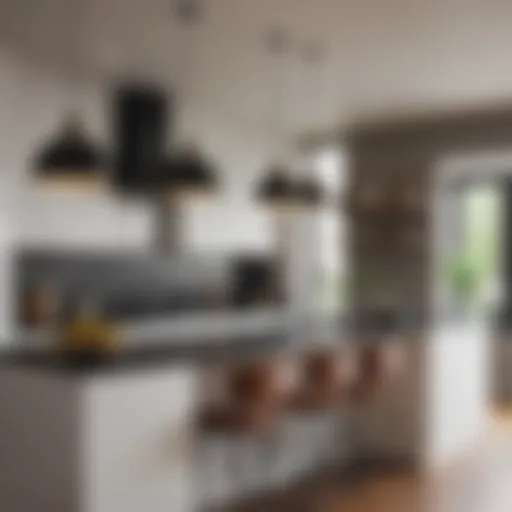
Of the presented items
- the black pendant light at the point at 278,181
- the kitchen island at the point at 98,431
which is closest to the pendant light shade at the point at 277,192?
the black pendant light at the point at 278,181

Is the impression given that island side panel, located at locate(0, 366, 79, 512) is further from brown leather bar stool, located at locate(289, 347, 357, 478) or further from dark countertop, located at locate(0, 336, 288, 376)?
brown leather bar stool, located at locate(289, 347, 357, 478)

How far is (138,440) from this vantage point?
157 inches

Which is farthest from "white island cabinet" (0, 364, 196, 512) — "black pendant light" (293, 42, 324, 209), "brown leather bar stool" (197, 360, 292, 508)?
"black pendant light" (293, 42, 324, 209)

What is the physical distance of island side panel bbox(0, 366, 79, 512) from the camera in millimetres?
3797

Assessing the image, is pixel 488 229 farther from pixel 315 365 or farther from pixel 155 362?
pixel 155 362

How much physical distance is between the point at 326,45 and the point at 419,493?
10.0 feet

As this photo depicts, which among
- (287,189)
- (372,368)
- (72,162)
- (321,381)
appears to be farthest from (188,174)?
(372,368)

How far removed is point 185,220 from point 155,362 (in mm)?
3742

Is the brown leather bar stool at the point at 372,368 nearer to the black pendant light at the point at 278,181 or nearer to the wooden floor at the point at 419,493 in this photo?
the wooden floor at the point at 419,493

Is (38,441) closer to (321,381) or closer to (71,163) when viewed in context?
(71,163)

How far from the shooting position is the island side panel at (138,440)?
12.4 feet

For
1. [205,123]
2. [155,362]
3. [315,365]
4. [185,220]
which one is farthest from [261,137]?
[155,362]

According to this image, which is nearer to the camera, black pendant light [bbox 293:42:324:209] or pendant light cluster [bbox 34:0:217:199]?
pendant light cluster [bbox 34:0:217:199]

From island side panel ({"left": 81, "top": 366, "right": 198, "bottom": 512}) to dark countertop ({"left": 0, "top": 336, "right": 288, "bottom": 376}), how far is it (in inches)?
3.0
